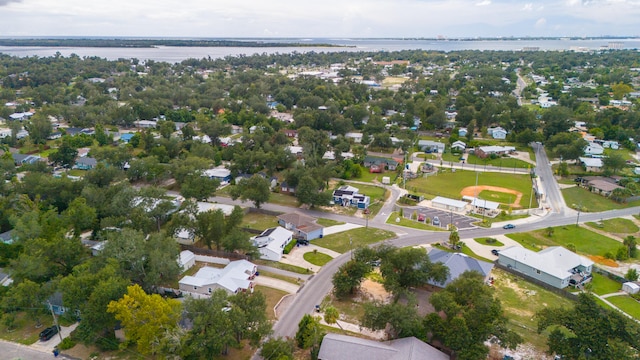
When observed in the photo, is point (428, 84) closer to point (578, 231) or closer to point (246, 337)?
point (578, 231)

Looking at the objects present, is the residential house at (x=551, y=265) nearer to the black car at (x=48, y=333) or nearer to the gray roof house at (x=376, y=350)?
the gray roof house at (x=376, y=350)

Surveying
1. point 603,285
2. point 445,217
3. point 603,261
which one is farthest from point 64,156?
point 603,261

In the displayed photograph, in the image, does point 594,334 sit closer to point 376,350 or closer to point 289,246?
point 376,350

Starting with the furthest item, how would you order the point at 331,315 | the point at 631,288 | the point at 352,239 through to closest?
the point at 352,239, the point at 631,288, the point at 331,315

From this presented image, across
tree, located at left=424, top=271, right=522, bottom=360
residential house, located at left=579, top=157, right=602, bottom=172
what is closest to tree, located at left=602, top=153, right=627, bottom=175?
residential house, located at left=579, top=157, right=602, bottom=172

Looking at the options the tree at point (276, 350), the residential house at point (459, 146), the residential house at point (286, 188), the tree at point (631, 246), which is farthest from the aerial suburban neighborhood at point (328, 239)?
the residential house at point (459, 146)

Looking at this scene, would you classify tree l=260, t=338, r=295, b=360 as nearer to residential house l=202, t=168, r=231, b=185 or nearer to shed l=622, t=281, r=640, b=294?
shed l=622, t=281, r=640, b=294
